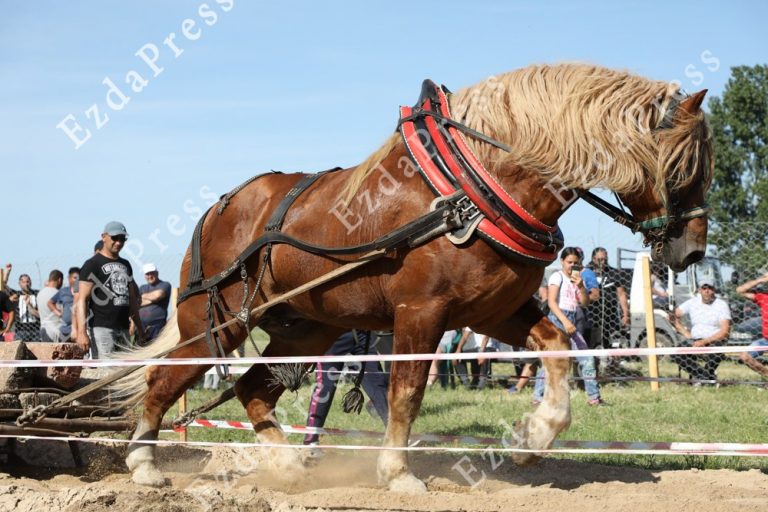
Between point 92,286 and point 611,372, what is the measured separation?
7.20m

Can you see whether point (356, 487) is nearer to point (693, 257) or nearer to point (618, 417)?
point (693, 257)

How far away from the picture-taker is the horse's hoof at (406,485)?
4.59 meters

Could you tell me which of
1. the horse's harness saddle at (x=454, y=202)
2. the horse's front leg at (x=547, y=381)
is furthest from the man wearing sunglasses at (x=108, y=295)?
the horse's front leg at (x=547, y=381)

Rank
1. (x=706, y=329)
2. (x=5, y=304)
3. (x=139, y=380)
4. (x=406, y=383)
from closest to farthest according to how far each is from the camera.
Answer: (x=406, y=383) < (x=139, y=380) < (x=706, y=329) < (x=5, y=304)

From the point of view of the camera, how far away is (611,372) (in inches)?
477

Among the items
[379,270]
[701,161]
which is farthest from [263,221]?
[701,161]

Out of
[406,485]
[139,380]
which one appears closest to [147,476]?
[139,380]

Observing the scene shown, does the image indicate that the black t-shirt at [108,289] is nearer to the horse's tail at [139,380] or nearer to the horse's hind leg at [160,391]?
the horse's tail at [139,380]

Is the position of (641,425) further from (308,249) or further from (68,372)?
(68,372)

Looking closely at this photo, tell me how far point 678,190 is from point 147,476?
346cm

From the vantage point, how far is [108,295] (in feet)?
25.9

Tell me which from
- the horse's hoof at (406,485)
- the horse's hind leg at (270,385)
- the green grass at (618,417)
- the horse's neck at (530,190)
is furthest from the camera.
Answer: the green grass at (618,417)

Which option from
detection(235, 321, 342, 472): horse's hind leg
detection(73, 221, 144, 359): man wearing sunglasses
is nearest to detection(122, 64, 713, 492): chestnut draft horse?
detection(235, 321, 342, 472): horse's hind leg

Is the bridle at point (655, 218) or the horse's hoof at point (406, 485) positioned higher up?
the bridle at point (655, 218)
